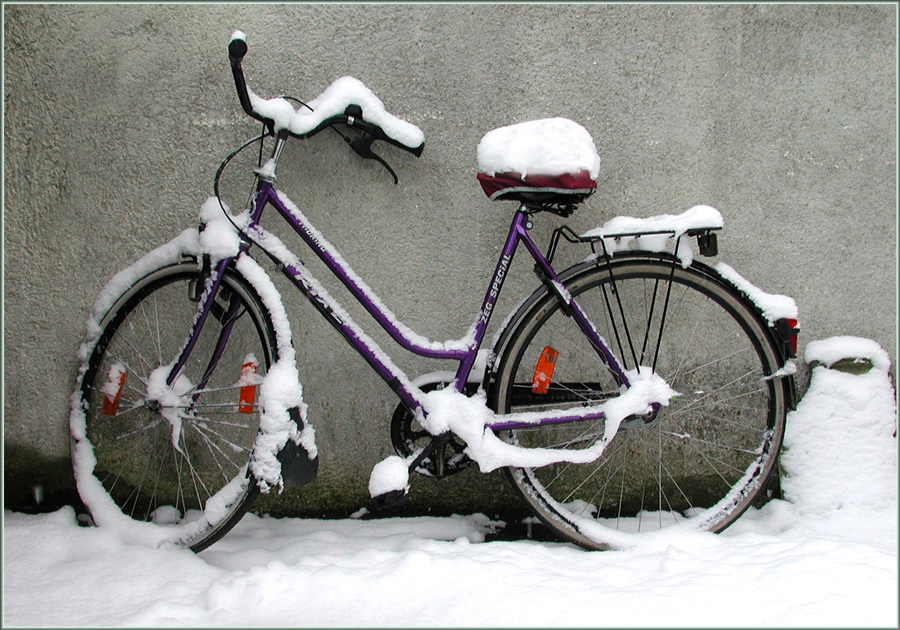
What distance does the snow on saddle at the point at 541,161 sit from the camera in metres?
1.72

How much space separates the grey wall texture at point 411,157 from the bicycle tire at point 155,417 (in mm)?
195

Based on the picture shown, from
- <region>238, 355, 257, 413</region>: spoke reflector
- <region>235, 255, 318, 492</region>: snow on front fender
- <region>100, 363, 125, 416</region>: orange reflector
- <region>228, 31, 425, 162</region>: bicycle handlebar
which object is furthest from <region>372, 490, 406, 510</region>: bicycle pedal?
<region>228, 31, 425, 162</region>: bicycle handlebar

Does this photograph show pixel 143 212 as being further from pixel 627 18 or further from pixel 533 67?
pixel 627 18

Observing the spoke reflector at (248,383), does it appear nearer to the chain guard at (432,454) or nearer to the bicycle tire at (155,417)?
the bicycle tire at (155,417)

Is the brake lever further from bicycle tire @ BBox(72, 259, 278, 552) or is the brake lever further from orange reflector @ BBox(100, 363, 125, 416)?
orange reflector @ BBox(100, 363, 125, 416)

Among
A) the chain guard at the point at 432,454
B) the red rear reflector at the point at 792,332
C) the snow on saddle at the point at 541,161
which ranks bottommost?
the chain guard at the point at 432,454

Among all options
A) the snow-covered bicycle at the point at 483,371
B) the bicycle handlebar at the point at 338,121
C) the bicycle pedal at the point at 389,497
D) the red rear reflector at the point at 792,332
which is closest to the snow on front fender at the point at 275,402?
the snow-covered bicycle at the point at 483,371

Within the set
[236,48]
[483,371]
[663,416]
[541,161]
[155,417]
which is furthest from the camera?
[663,416]

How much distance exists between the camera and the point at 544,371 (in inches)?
79.1

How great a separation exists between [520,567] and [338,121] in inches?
63.9

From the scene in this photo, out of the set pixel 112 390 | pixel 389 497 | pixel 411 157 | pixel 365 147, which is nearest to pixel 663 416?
pixel 389 497

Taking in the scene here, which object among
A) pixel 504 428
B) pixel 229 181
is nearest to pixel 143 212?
pixel 229 181

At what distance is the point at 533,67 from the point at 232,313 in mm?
1467

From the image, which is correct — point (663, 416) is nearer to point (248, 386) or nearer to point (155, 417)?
point (248, 386)
